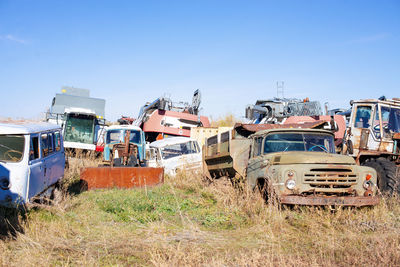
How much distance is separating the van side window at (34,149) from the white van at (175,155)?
6.59 meters

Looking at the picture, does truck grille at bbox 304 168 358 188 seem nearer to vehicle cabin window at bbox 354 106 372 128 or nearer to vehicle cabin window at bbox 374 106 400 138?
vehicle cabin window at bbox 374 106 400 138

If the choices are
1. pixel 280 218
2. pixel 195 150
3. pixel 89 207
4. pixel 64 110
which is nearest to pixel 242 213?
pixel 280 218

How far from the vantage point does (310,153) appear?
7.73 metres

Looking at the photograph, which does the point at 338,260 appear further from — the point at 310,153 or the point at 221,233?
the point at 310,153

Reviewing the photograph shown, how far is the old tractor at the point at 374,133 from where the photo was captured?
31.0ft

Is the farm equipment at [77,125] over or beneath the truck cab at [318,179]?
over

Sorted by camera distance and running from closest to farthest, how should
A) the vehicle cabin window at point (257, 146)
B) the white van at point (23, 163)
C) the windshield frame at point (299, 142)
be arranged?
the white van at point (23, 163) → the windshield frame at point (299, 142) → the vehicle cabin window at point (257, 146)

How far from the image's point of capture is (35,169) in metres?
7.63

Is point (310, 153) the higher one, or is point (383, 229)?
point (310, 153)

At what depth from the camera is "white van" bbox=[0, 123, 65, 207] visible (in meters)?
7.00

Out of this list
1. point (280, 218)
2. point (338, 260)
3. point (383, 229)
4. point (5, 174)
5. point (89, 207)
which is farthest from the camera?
point (89, 207)

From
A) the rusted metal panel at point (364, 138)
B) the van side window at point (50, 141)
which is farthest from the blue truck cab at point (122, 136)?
the rusted metal panel at point (364, 138)

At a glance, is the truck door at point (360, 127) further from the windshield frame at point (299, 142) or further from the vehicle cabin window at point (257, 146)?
the vehicle cabin window at point (257, 146)

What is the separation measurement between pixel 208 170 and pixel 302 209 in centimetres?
467
